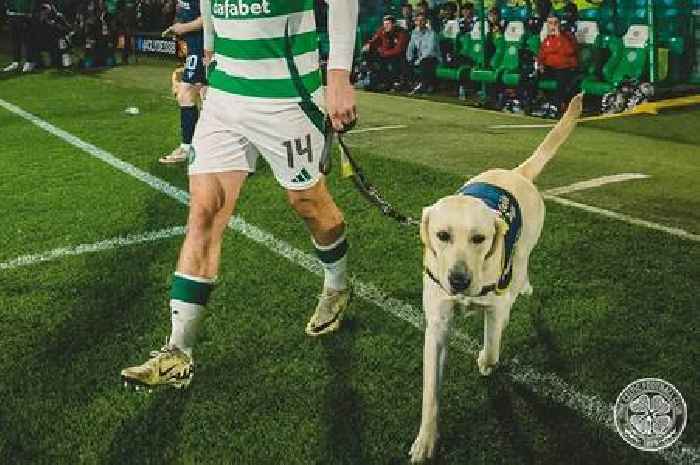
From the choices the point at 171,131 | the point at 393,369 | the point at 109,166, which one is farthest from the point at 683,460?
the point at 171,131

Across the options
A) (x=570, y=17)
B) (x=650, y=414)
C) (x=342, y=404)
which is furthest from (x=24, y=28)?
(x=650, y=414)

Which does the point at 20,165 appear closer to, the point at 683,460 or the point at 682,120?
the point at 683,460

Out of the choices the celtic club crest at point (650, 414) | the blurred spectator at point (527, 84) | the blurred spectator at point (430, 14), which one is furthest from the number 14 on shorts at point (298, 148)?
the blurred spectator at point (430, 14)

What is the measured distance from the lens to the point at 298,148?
3.45 metres


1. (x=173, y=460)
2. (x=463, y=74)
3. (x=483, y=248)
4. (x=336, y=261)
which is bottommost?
(x=173, y=460)

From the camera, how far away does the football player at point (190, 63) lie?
739 cm

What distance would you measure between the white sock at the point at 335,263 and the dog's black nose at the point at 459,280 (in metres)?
1.18

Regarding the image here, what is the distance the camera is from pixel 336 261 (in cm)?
389

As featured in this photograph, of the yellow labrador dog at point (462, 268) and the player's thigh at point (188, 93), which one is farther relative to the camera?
the player's thigh at point (188, 93)

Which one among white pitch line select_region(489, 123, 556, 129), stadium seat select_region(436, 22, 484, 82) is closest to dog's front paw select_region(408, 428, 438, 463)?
white pitch line select_region(489, 123, 556, 129)

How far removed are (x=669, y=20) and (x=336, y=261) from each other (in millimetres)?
9972

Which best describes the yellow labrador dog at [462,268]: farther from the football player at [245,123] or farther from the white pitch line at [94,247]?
the white pitch line at [94,247]

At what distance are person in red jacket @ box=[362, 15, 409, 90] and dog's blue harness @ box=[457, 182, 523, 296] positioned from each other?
12457 millimetres

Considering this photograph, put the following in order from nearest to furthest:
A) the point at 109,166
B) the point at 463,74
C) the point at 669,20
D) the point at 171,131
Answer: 1. the point at 109,166
2. the point at 171,131
3. the point at 669,20
4. the point at 463,74
